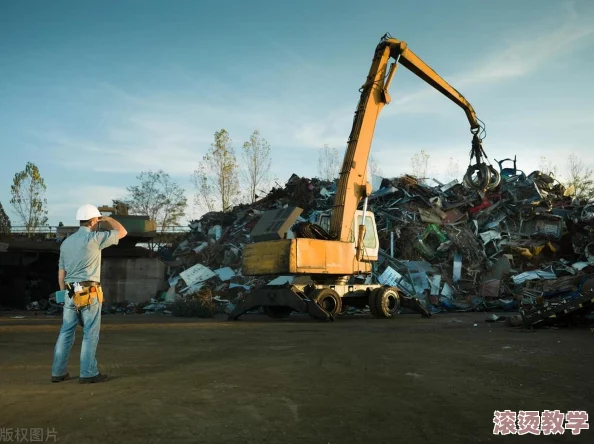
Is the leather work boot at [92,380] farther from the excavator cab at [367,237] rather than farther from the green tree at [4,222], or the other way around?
the green tree at [4,222]

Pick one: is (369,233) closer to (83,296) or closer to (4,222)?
(83,296)

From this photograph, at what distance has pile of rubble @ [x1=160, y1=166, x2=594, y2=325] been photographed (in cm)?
1820

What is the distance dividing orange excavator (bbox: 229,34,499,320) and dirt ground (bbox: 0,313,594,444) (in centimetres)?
413

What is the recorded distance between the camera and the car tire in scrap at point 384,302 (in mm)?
13664

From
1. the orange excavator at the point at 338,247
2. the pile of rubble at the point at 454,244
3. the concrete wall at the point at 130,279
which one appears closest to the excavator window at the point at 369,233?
the orange excavator at the point at 338,247

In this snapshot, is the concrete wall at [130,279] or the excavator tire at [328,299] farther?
the concrete wall at [130,279]

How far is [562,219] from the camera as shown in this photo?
69.1ft

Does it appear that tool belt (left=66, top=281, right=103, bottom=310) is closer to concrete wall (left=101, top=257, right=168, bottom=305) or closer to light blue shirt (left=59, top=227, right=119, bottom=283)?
light blue shirt (left=59, top=227, right=119, bottom=283)

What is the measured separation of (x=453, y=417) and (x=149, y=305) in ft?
59.2

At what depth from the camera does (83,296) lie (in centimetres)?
523

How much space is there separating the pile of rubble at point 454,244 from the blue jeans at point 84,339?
41.4 feet

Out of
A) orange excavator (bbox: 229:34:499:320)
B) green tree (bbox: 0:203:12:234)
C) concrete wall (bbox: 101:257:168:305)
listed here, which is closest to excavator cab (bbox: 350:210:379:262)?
orange excavator (bbox: 229:34:499:320)

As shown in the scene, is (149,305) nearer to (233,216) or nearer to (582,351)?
(233,216)

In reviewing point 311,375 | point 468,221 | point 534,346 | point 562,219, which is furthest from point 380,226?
point 311,375
